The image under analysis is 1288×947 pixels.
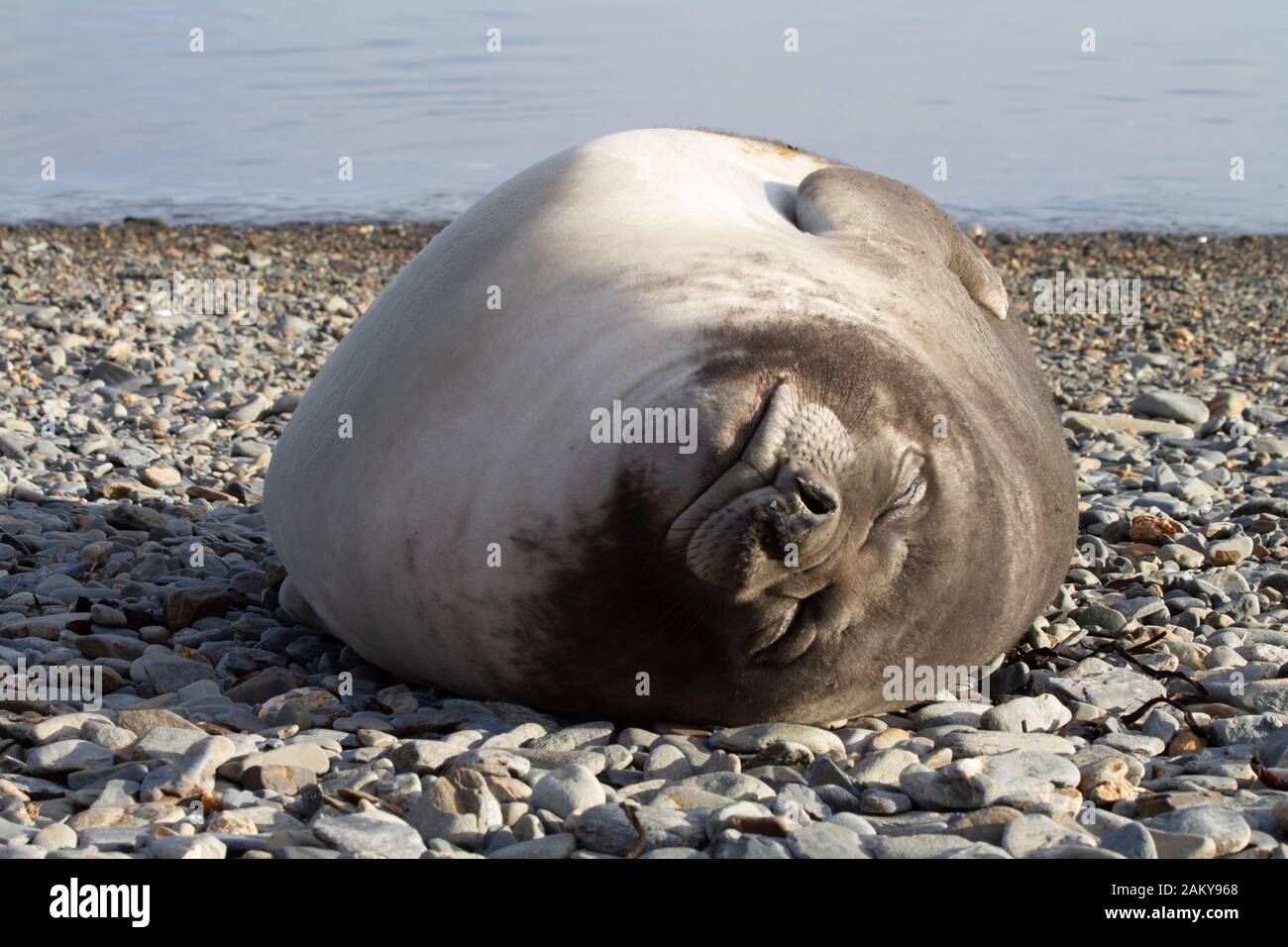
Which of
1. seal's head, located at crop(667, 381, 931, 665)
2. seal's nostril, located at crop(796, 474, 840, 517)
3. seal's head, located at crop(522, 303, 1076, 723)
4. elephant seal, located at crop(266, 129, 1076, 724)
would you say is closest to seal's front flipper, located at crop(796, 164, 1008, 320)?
elephant seal, located at crop(266, 129, 1076, 724)

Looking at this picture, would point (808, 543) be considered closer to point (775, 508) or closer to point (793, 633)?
point (775, 508)

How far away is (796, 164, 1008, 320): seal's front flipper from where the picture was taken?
484 centimetres

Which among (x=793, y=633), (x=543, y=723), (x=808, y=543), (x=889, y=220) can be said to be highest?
(x=889, y=220)

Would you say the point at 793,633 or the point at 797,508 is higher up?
the point at 797,508

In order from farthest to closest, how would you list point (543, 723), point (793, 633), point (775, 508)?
point (543, 723) < point (793, 633) < point (775, 508)

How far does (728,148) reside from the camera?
554 centimetres

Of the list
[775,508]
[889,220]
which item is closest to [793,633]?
[775,508]

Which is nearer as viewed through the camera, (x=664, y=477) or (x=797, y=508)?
(x=797, y=508)

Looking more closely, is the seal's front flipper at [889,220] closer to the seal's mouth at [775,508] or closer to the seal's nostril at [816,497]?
the seal's mouth at [775,508]

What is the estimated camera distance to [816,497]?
10.8 feet

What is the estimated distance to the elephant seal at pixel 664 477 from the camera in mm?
3418

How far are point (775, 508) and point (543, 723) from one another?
3.14 feet

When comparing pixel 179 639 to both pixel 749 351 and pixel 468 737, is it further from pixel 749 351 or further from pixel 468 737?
pixel 749 351

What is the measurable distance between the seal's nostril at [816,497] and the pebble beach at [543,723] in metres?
0.61
